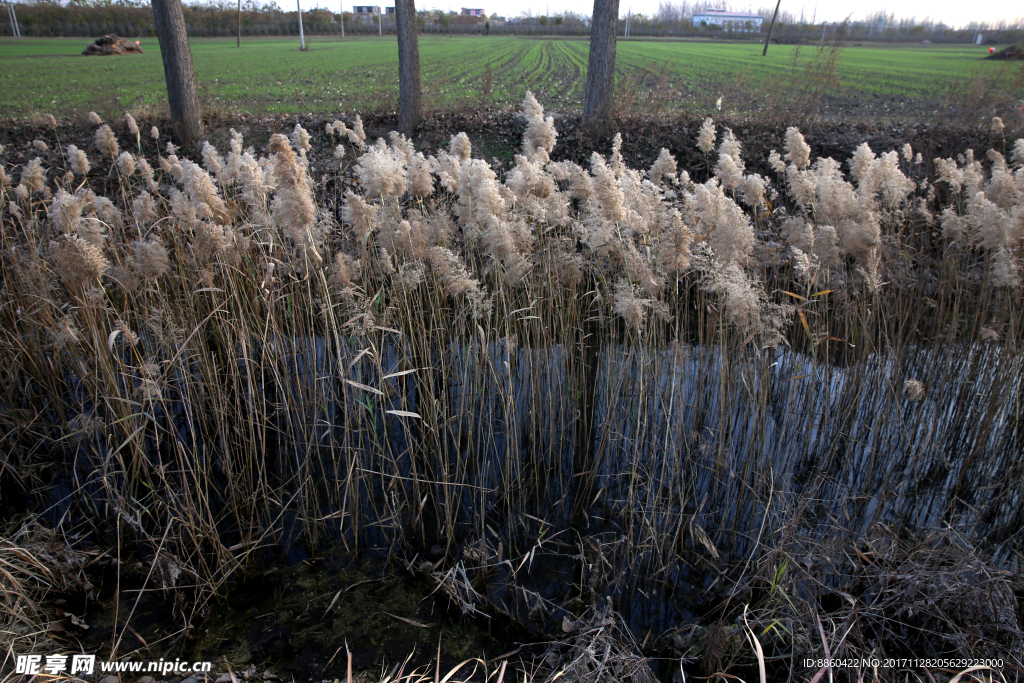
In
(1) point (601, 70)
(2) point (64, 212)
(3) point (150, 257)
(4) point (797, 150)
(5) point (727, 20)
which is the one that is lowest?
(3) point (150, 257)

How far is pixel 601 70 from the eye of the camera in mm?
9227

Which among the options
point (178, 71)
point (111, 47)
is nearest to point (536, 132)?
point (178, 71)

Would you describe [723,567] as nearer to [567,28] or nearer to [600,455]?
[600,455]

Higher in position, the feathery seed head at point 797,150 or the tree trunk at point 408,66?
the tree trunk at point 408,66

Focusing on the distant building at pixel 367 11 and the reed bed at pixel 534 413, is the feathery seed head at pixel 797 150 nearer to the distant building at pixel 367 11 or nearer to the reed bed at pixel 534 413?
the reed bed at pixel 534 413

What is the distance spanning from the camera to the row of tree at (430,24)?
35.2ft

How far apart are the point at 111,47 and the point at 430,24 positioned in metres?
33.5

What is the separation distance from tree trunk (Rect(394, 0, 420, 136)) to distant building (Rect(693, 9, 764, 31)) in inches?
1725

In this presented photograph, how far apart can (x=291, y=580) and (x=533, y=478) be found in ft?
4.18

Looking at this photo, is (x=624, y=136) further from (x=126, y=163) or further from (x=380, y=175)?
(x=380, y=175)

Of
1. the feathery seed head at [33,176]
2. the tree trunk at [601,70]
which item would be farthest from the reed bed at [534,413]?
the tree trunk at [601,70]

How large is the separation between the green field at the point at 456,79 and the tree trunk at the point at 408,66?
3.35 ft

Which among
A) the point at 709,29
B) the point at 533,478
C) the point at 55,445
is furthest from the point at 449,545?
the point at 709,29

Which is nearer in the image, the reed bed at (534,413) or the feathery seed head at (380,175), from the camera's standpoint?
the reed bed at (534,413)
